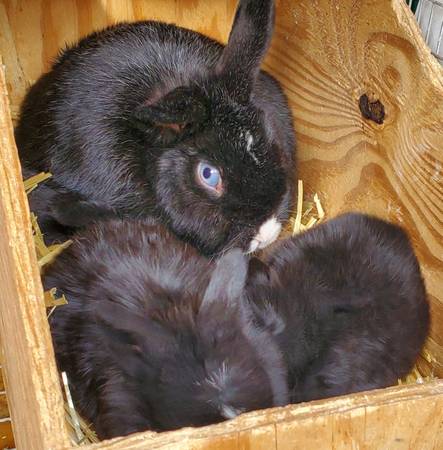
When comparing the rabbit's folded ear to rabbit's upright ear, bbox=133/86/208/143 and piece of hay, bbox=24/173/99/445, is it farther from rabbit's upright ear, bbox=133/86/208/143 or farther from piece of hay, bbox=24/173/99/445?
rabbit's upright ear, bbox=133/86/208/143

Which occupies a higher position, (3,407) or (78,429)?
(78,429)

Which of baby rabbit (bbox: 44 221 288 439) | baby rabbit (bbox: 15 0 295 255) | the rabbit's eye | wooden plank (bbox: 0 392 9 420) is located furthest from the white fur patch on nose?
wooden plank (bbox: 0 392 9 420)

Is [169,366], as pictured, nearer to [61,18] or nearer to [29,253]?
[29,253]

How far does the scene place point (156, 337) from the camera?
6.01ft

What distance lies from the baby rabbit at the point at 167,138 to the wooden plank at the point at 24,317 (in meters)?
0.62

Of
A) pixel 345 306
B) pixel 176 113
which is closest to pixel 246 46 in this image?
pixel 176 113

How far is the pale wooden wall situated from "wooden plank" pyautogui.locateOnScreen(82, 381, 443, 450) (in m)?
0.77

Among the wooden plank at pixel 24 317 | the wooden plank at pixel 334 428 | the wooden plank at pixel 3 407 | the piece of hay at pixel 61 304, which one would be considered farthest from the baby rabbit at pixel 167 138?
the wooden plank at pixel 334 428

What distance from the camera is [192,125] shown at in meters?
2.47

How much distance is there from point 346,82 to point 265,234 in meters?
0.65

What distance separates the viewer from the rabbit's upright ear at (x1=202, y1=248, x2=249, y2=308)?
193 cm

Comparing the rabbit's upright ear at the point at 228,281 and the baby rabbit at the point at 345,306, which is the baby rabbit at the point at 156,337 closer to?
the rabbit's upright ear at the point at 228,281

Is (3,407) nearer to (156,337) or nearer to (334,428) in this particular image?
(156,337)

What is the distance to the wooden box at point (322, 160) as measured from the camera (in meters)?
1.60
